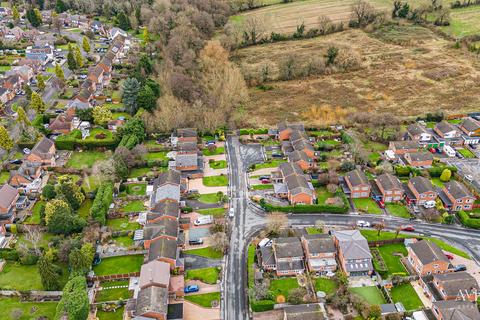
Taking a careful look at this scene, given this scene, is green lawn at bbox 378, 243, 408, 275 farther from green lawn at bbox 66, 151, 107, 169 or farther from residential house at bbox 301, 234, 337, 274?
green lawn at bbox 66, 151, 107, 169

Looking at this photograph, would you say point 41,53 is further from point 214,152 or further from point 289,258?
point 289,258

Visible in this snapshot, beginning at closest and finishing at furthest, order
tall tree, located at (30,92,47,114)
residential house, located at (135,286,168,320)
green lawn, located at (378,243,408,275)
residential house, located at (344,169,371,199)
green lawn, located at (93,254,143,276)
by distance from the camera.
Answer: residential house, located at (135,286,168,320), green lawn, located at (378,243,408,275), green lawn, located at (93,254,143,276), residential house, located at (344,169,371,199), tall tree, located at (30,92,47,114)

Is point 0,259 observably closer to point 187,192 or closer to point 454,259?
point 187,192

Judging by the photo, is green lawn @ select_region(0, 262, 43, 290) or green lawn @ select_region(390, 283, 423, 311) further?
green lawn @ select_region(0, 262, 43, 290)

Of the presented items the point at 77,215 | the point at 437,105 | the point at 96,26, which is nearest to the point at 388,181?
the point at 437,105

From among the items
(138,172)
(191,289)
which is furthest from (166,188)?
(191,289)

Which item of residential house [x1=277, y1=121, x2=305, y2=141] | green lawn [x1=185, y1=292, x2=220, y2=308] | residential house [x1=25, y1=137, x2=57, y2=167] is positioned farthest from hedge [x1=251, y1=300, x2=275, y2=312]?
residential house [x1=25, y1=137, x2=57, y2=167]
